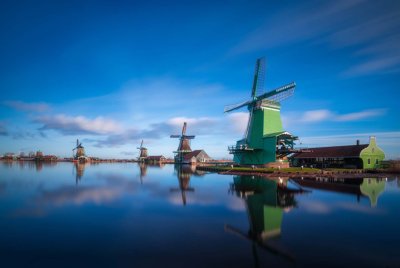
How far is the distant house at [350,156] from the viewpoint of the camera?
1570 inches

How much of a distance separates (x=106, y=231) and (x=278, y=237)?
5.95 metres

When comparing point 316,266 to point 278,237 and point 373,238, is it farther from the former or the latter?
point 373,238

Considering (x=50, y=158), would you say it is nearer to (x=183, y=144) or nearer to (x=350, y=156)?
(x=183, y=144)

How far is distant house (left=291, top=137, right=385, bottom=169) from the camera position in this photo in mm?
39875

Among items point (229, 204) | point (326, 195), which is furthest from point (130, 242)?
point (326, 195)

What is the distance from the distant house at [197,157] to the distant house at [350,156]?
35.9 m

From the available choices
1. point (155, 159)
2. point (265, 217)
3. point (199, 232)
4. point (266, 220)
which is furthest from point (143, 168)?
point (199, 232)

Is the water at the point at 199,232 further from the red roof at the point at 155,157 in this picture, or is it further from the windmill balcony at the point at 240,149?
the red roof at the point at 155,157

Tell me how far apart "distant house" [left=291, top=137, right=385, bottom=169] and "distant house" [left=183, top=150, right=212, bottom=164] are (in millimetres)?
35878

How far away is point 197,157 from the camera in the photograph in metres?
78.3

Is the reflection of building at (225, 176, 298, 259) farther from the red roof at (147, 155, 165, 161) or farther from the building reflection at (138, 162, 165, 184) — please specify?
the red roof at (147, 155, 165, 161)

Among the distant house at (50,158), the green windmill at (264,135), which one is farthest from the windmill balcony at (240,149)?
the distant house at (50,158)

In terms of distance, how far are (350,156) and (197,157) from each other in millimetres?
44572

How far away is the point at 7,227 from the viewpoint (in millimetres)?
9828
